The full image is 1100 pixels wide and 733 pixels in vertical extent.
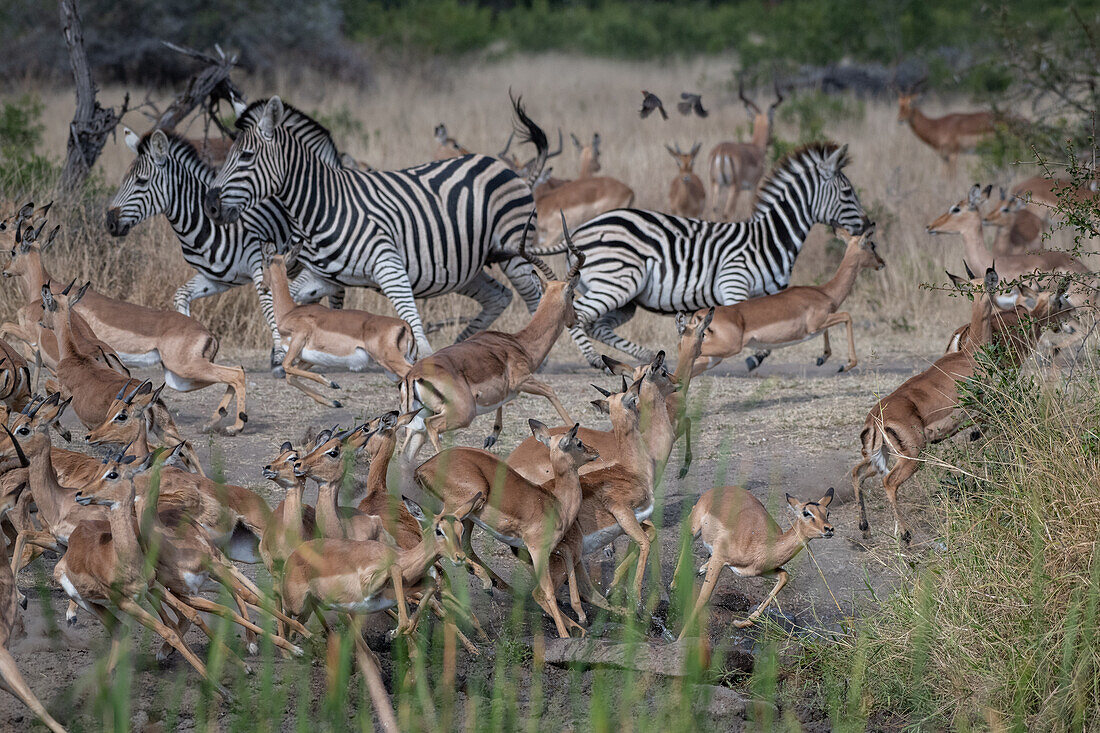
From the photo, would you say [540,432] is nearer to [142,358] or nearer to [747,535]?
[747,535]

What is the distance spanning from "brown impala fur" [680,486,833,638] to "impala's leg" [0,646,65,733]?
244cm

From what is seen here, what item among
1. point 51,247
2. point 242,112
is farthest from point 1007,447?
point 51,247

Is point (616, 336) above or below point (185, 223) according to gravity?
below

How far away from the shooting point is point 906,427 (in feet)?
19.6

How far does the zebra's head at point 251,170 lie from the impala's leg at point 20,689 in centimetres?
555

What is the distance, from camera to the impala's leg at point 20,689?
3789mm

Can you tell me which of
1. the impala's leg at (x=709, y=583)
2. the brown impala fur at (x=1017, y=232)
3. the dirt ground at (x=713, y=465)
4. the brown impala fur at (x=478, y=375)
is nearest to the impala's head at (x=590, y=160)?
the brown impala fur at (x=1017, y=232)

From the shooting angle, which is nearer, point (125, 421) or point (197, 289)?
point (125, 421)

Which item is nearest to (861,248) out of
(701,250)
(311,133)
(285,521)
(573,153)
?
(701,250)

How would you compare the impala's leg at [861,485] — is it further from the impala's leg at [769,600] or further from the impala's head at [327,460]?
the impala's head at [327,460]

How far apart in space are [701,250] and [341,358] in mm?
3637

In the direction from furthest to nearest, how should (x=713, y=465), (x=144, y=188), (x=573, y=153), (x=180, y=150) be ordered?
1. (x=573, y=153)
2. (x=180, y=150)
3. (x=144, y=188)
4. (x=713, y=465)

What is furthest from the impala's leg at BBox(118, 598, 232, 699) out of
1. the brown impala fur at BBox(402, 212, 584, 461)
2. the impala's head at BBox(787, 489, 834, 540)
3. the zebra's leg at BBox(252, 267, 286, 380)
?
the zebra's leg at BBox(252, 267, 286, 380)

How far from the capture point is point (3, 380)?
20.9 ft
